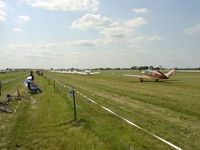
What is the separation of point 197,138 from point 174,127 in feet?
3.80

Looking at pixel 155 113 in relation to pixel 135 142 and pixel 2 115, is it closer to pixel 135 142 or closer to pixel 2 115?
pixel 135 142

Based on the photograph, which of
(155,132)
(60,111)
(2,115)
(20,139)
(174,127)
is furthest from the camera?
(60,111)

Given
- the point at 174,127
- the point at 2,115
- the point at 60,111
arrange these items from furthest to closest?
the point at 60,111
the point at 2,115
the point at 174,127

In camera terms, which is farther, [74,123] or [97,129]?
[74,123]

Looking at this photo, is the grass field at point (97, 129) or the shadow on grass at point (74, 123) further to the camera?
the shadow on grass at point (74, 123)

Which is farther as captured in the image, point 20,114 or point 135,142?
point 20,114

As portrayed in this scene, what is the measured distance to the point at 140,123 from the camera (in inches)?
288

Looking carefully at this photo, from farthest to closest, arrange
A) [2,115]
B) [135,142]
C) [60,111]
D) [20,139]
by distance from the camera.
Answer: [60,111] < [2,115] < [20,139] < [135,142]

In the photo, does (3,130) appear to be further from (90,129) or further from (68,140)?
(90,129)

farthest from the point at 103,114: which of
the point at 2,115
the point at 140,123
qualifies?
the point at 2,115

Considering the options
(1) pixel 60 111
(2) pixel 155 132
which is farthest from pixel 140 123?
(1) pixel 60 111

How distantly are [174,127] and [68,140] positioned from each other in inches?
177

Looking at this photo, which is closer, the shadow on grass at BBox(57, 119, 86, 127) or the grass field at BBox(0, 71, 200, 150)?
the grass field at BBox(0, 71, 200, 150)

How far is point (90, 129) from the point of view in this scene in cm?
663
